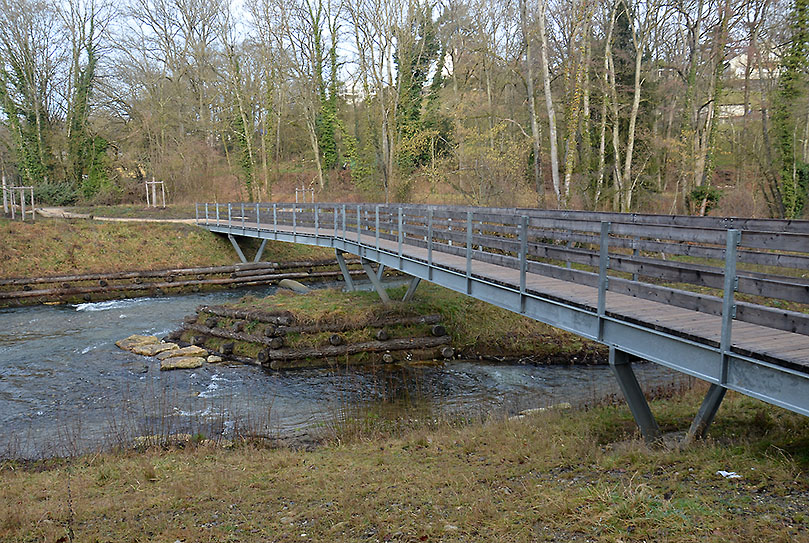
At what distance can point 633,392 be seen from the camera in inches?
279

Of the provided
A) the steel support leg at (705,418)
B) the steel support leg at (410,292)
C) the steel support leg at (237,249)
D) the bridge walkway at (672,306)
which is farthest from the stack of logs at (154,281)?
the steel support leg at (705,418)

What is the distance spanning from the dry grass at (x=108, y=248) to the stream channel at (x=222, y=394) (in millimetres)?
8938

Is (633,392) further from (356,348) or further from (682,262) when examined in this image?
(356,348)

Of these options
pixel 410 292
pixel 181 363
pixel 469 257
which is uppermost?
pixel 469 257

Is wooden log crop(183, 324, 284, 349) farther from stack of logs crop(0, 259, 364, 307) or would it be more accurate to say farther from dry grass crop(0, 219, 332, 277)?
dry grass crop(0, 219, 332, 277)

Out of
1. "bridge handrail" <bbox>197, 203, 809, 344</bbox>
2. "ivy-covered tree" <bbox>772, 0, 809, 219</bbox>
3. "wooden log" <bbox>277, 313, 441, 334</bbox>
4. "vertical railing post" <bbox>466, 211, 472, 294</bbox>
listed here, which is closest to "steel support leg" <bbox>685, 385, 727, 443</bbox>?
"bridge handrail" <bbox>197, 203, 809, 344</bbox>

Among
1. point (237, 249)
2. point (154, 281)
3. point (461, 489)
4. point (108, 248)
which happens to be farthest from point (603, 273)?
point (108, 248)

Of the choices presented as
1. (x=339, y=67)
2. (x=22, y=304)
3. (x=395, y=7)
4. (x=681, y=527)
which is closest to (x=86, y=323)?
(x=22, y=304)

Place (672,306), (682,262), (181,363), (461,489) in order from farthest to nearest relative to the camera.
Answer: (181,363)
(672,306)
(682,262)
(461,489)

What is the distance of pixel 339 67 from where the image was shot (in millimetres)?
38125

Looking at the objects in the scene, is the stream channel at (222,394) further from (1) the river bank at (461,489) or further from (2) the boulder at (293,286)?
(2) the boulder at (293,286)

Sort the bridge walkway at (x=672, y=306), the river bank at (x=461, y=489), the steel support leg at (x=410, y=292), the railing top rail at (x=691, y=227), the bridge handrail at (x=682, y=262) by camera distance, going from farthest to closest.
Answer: the steel support leg at (x=410, y=292) → the railing top rail at (x=691, y=227) → the bridge handrail at (x=682, y=262) → the bridge walkway at (x=672, y=306) → the river bank at (x=461, y=489)

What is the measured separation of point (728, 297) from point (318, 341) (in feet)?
36.0

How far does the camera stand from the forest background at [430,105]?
23.1 m
